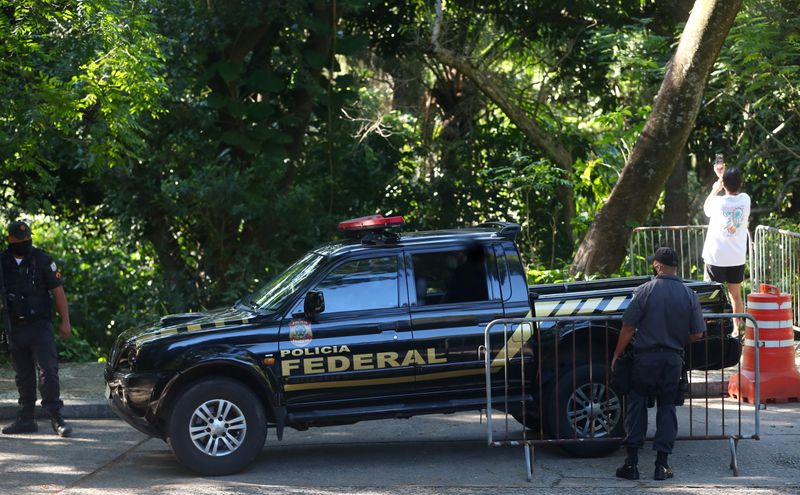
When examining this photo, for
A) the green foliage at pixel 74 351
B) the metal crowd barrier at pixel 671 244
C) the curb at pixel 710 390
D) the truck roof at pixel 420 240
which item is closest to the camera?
the truck roof at pixel 420 240

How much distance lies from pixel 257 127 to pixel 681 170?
24.5 feet

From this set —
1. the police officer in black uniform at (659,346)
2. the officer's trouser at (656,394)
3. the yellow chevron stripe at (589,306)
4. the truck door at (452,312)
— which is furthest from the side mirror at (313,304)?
the officer's trouser at (656,394)

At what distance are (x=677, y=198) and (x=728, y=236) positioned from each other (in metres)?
6.88

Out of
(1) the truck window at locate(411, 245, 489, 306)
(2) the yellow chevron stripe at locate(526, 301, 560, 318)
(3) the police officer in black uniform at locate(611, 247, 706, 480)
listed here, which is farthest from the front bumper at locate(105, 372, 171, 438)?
(3) the police officer in black uniform at locate(611, 247, 706, 480)

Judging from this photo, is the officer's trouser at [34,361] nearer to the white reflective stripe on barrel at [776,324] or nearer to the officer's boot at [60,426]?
the officer's boot at [60,426]

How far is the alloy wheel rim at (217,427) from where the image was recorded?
7441 millimetres

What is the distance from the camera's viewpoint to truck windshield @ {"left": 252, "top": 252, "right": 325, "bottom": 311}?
7859 millimetres

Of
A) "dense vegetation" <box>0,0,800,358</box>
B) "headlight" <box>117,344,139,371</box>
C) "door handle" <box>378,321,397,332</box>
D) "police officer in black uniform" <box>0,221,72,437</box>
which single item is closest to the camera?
"headlight" <box>117,344,139,371</box>

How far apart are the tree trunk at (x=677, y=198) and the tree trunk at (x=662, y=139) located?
472cm

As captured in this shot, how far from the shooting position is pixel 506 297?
789 centimetres

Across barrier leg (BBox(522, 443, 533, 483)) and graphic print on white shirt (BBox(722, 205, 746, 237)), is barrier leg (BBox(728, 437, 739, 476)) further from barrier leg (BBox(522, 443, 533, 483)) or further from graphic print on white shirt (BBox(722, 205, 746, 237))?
graphic print on white shirt (BBox(722, 205, 746, 237))

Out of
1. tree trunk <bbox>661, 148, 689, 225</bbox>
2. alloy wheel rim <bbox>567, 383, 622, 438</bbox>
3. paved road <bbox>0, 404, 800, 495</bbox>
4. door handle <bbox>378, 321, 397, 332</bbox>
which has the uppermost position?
tree trunk <bbox>661, 148, 689, 225</bbox>

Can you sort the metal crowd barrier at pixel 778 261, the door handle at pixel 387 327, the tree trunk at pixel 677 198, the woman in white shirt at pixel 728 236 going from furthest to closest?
the tree trunk at pixel 677 198
the metal crowd barrier at pixel 778 261
the woman in white shirt at pixel 728 236
the door handle at pixel 387 327

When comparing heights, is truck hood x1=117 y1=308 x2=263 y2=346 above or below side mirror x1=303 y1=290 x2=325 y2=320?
below
